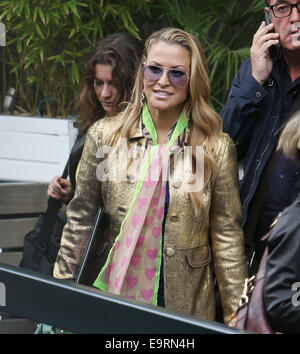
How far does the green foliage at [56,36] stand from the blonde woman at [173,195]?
1904 millimetres

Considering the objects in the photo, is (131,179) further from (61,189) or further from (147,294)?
(61,189)

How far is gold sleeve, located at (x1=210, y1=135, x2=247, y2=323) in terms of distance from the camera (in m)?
2.44

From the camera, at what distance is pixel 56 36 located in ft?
15.5

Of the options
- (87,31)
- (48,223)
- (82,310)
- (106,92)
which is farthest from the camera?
(87,31)

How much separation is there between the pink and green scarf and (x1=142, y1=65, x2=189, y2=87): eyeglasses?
0.63 ft

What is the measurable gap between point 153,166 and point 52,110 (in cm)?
257

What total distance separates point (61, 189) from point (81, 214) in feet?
2.84

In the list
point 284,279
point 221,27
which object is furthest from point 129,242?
point 221,27

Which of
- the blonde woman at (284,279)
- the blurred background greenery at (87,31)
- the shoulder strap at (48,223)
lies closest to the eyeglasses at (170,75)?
the blonde woman at (284,279)

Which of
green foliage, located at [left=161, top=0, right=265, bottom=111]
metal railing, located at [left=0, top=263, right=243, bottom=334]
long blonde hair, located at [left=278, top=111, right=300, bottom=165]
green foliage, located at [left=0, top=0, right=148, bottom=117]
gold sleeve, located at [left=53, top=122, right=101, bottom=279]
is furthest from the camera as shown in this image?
green foliage, located at [left=0, top=0, right=148, bottom=117]

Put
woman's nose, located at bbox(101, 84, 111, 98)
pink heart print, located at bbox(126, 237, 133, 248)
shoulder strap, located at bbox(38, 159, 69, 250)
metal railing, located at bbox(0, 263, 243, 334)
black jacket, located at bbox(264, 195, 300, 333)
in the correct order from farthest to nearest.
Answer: shoulder strap, located at bbox(38, 159, 69, 250), woman's nose, located at bbox(101, 84, 111, 98), pink heart print, located at bbox(126, 237, 133, 248), black jacket, located at bbox(264, 195, 300, 333), metal railing, located at bbox(0, 263, 243, 334)

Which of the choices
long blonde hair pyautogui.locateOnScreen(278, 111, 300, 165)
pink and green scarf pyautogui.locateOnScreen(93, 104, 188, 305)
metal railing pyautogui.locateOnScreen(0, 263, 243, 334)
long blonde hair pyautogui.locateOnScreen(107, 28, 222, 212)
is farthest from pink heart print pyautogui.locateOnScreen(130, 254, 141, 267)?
metal railing pyautogui.locateOnScreen(0, 263, 243, 334)

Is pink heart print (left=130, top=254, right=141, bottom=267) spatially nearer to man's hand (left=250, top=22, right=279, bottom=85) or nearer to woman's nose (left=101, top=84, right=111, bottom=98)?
man's hand (left=250, top=22, right=279, bottom=85)
